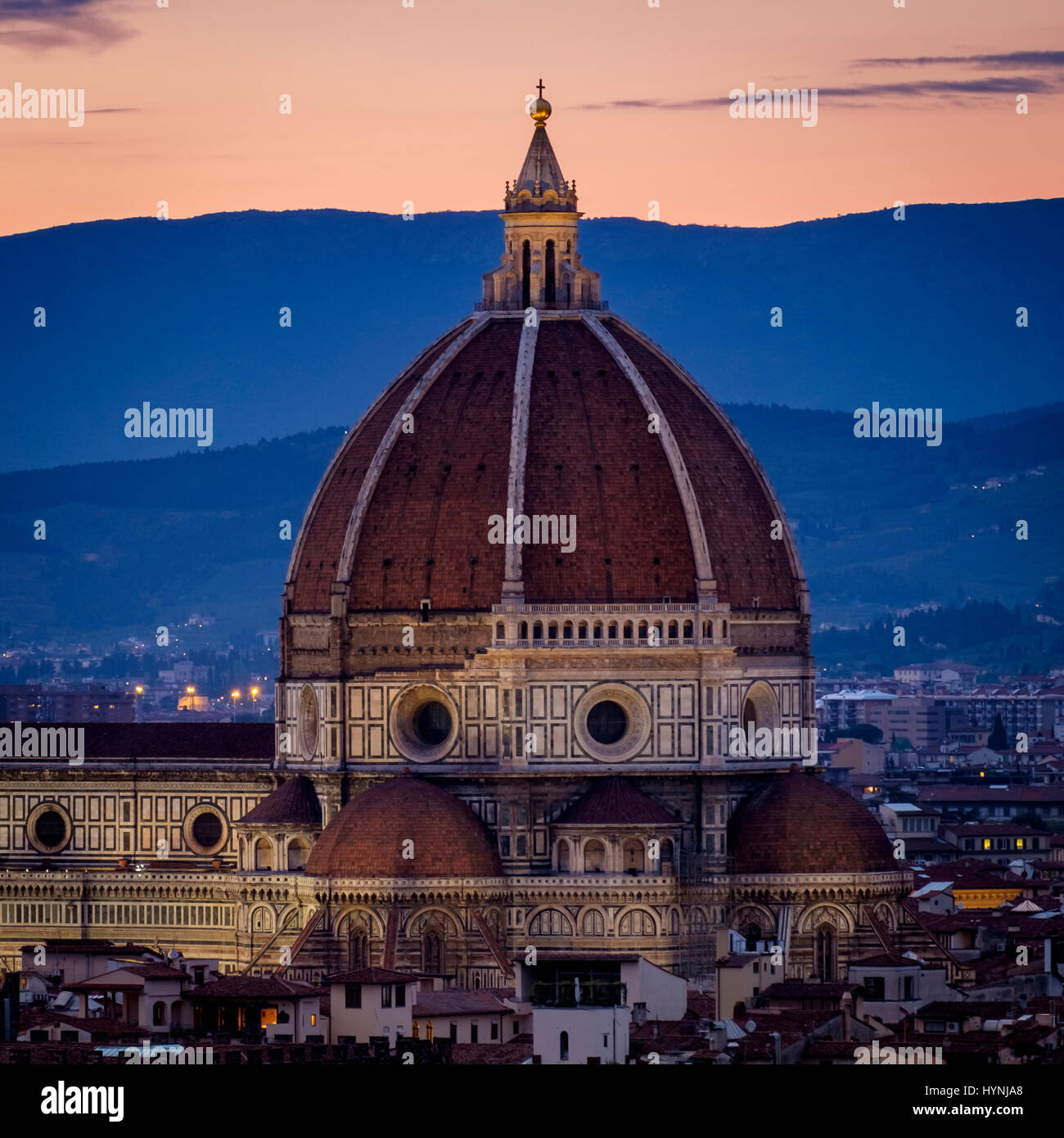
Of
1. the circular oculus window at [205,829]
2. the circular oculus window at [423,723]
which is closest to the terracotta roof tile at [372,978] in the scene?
the circular oculus window at [423,723]

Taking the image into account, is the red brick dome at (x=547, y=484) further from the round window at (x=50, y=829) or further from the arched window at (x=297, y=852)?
the round window at (x=50, y=829)

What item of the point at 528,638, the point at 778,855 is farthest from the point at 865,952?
the point at 528,638

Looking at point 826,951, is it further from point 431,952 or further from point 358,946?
point 358,946

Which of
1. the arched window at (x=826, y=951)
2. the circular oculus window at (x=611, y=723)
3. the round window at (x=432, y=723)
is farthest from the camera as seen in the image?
the round window at (x=432, y=723)

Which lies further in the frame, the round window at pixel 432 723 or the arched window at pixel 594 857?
the round window at pixel 432 723
